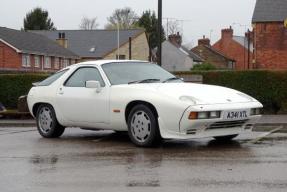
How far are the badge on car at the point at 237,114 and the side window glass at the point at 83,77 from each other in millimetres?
2324

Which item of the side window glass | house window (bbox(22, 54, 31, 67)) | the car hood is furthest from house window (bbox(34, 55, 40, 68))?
the car hood

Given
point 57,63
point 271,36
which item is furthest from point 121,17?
point 271,36

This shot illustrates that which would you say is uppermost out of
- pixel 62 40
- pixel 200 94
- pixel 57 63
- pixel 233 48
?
pixel 62 40

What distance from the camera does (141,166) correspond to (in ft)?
24.8

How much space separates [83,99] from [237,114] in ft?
8.84

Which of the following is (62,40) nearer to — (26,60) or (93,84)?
(26,60)

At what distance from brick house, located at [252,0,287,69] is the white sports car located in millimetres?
29567

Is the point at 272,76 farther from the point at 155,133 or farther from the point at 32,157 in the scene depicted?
the point at 32,157

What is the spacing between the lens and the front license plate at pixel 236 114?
8.88m

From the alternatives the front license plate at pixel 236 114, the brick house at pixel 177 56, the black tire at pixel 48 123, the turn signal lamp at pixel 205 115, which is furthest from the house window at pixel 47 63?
the turn signal lamp at pixel 205 115

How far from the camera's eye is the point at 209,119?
873cm

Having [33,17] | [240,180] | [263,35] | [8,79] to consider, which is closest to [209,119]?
[240,180]

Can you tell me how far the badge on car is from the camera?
8875mm

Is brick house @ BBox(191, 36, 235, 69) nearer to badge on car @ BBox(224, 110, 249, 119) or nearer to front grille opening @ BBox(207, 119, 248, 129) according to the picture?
front grille opening @ BBox(207, 119, 248, 129)
